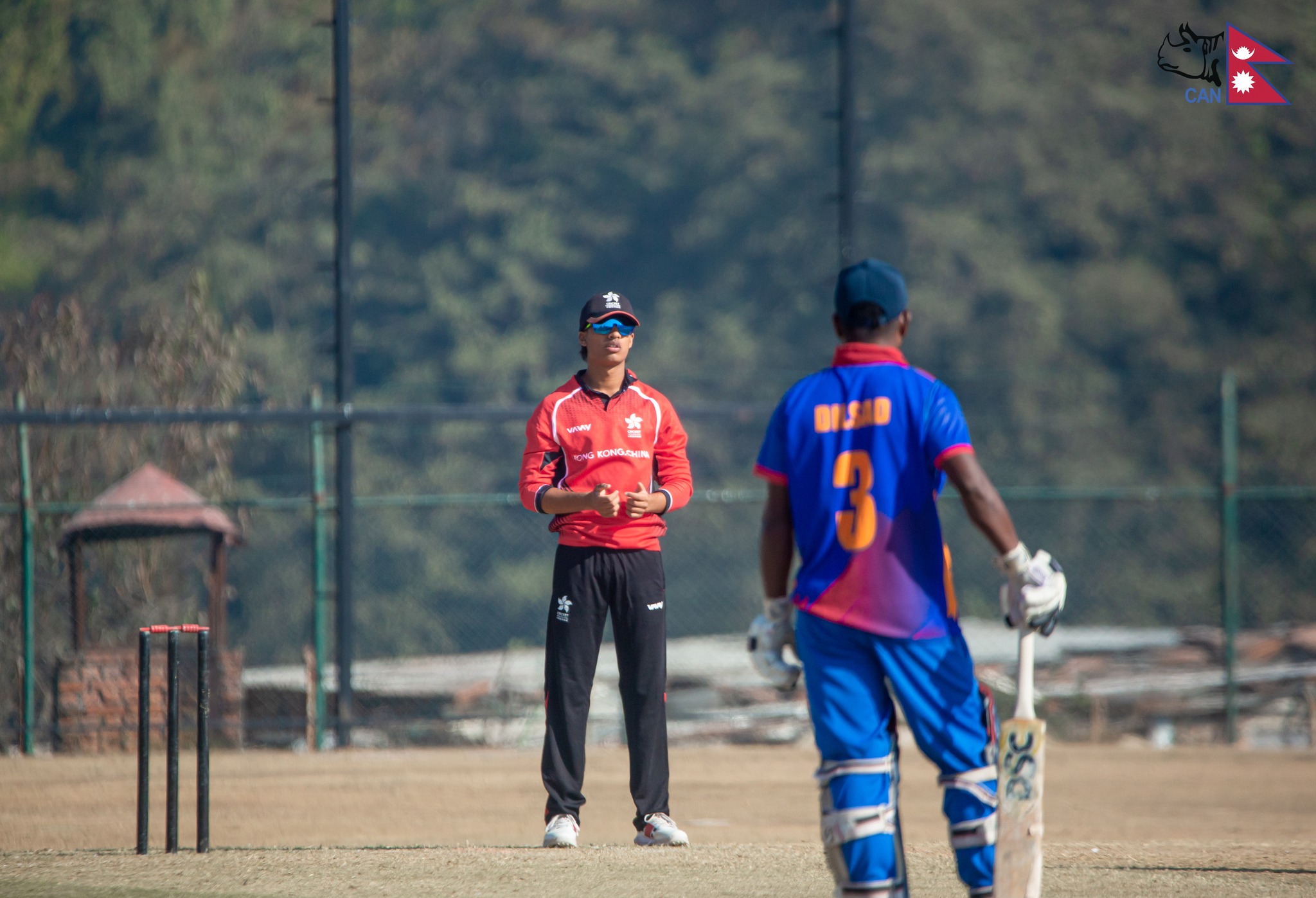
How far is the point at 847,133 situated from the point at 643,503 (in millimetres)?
6856

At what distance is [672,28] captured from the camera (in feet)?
117

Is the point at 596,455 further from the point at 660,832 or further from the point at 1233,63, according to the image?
the point at 1233,63

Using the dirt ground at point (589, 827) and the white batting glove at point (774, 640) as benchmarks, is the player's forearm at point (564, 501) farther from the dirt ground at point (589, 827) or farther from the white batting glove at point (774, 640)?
the white batting glove at point (774, 640)

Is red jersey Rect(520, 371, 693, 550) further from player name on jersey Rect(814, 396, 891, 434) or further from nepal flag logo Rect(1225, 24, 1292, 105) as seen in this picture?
nepal flag logo Rect(1225, 24, 1292, 105)

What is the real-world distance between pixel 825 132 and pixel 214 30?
44.1ft

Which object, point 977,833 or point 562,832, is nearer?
point 977,833

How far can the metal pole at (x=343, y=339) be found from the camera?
10602mm

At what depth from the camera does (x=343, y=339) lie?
10953 mm

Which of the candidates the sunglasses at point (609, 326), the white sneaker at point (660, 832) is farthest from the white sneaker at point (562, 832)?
the sunglasses at point (609, 326)

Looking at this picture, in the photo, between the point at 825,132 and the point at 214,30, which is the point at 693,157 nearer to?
the point at 825,132

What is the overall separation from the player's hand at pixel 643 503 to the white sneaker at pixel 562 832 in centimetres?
118

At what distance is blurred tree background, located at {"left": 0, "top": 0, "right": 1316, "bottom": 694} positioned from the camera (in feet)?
96.8

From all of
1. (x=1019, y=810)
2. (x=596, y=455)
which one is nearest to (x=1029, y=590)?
(x=1019, y=810)

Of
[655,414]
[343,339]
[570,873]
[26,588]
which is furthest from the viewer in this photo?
[343,339]
